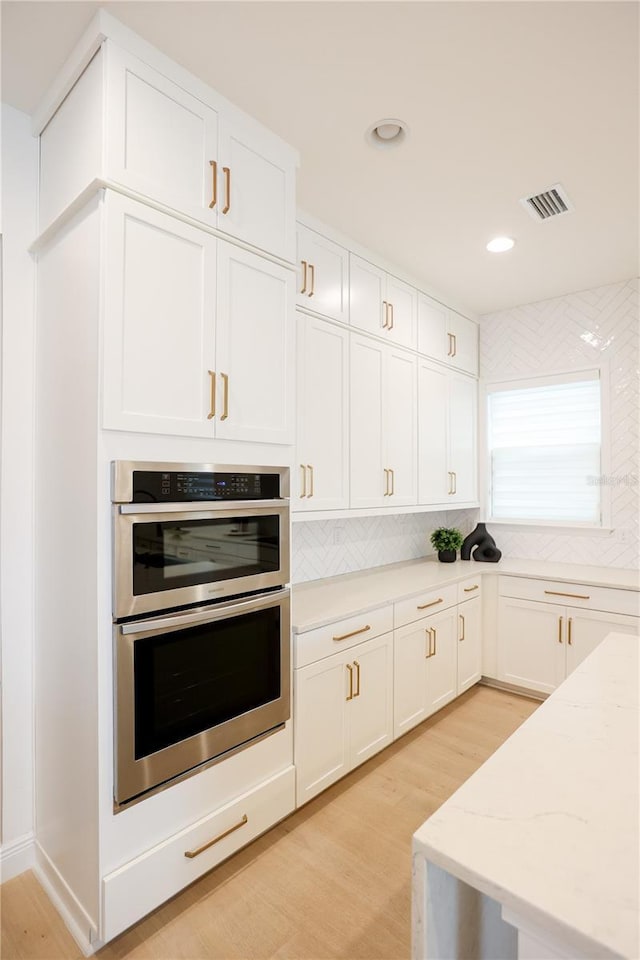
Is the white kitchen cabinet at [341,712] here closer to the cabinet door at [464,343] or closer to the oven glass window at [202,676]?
the oven glass window at [202,676]

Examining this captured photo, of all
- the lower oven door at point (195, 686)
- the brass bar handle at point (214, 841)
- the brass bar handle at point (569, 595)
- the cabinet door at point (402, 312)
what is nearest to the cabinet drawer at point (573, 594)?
the brass bar handle at point (569, 595)

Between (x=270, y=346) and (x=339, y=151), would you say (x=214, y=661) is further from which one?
(x=339, y=151)

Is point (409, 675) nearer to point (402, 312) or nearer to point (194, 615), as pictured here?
point (194, 615)

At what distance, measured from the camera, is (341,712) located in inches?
94.7

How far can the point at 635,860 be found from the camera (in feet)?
2.53

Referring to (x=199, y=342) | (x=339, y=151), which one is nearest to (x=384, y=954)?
(x=199, y=342)

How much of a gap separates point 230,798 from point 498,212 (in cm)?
292

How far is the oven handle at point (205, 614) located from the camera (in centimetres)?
158

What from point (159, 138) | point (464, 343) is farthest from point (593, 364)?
point (159, 138)

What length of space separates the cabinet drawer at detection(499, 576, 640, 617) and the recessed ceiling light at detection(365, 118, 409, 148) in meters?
2.70

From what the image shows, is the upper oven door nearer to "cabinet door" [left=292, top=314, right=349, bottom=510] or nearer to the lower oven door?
the lower oven door

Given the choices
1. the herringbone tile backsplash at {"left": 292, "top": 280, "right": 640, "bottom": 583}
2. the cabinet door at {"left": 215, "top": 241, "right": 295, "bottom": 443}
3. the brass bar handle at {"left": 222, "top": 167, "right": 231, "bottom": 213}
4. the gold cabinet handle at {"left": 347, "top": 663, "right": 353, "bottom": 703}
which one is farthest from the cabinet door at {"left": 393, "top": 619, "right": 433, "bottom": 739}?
the brass bar handle at {"left": 222, "top": 167, "right": 231, "bottom": 213}

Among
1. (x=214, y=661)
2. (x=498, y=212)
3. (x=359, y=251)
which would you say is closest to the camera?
(x=214, y=661)

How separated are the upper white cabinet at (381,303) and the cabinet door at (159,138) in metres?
1.22
